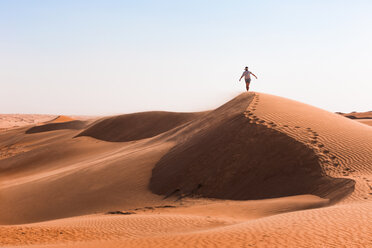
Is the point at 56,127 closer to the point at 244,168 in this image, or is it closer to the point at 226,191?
the point at 244,168

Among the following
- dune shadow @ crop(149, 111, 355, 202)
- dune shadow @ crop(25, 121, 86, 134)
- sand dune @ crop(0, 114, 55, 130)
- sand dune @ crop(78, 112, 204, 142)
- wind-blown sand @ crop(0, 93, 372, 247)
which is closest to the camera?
wind-blown sand @ crop(0, 93, 372, 247)

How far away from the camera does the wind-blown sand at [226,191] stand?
7.34m

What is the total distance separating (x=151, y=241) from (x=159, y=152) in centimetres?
1121

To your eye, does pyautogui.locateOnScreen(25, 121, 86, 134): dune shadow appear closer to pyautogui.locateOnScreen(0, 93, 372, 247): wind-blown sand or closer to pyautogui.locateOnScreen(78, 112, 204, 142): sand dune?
pyautogui.locateOnScreen(78, 112, 204, 142): sand dune

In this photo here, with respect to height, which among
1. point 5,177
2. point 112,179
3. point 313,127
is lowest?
point 5,177

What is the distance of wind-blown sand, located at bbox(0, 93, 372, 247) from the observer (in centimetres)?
734

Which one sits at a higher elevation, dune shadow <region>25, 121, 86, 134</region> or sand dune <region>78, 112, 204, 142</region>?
sand dune <region>78, 112, 204, 142</region>

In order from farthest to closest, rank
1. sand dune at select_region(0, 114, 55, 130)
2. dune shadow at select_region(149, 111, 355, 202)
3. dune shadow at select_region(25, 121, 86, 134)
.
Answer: sand dune at select_region(0, 114, 55, 130), dune shadow at select_region(25, 121, 86, 134), dune shadow at select_region(149, 111, 355, 202)

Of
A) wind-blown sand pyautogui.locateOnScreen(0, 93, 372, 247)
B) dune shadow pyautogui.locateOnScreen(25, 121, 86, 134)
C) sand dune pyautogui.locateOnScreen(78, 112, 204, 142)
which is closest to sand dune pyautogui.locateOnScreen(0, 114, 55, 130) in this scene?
dune shadow pyautogui.locateOnScreen(25, 121, 86, 134)

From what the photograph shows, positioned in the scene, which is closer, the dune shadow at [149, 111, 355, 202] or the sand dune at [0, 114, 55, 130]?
the dune shadow at [149, 111, 355, 202]

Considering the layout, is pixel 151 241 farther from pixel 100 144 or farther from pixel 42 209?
pixel 100 144

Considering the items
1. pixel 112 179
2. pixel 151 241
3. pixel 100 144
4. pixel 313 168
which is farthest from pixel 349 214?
pixel 100 144

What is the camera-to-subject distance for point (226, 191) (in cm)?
1327

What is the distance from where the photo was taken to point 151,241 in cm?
751
